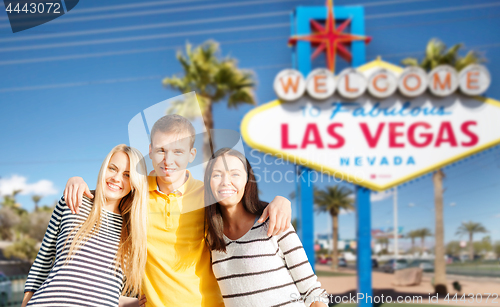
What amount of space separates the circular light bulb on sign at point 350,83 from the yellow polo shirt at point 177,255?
5.87 meters

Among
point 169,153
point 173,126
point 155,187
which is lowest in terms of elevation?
point 155,187

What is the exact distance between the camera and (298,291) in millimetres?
Result: 2078

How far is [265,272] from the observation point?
6.65 ft

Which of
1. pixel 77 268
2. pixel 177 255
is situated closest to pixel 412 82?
pixel 177 255

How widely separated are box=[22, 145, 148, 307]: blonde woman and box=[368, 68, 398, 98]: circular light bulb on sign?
20.8 feet

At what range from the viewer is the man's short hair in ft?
6.94

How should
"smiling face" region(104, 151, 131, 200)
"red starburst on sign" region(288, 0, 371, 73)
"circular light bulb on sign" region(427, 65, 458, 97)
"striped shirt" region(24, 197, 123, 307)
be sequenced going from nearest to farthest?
1. "striped shirt" region(24, 197, 123, 307)
2. "smiling face" region(104, 151, 131, 200)
3. "circular light bulb on sign" region(427, 65, 458, 97)
4. "red starburst on sign" region(288, 0, 371, 73)

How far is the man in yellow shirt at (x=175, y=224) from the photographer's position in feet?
6.88

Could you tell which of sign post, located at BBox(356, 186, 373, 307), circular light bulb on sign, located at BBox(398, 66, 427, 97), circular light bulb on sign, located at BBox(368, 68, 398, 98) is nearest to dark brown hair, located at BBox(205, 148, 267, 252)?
sign post, located at BBox(356, 186, 373, 307)

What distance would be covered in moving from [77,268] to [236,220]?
0.95m

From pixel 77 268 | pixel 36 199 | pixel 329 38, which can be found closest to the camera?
pixel 77 268

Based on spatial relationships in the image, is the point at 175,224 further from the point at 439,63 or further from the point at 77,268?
the point at 439,63

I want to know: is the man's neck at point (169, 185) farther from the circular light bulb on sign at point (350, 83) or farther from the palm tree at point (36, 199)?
the palm tree at point (36, 199)

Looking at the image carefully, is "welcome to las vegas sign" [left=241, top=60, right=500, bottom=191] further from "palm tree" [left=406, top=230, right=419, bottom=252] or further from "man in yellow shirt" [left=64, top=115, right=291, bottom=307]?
"palm tree" [left=406, top=230, right=419, bottom=252]
